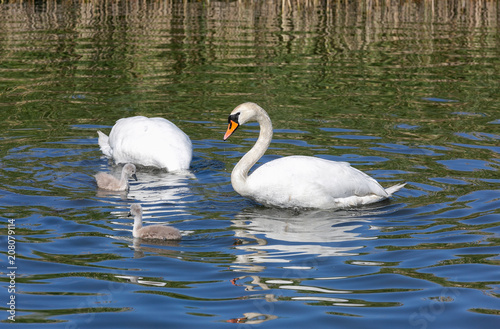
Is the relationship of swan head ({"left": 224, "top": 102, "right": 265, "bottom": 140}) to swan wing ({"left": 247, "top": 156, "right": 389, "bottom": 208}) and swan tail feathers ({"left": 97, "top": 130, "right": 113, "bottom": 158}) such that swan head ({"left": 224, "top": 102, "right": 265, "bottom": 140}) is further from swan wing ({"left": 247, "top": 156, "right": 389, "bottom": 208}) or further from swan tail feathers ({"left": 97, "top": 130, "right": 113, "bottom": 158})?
swan tail feathers ({"left": 97, "top": 130, "right": 113, "bottom": 158})

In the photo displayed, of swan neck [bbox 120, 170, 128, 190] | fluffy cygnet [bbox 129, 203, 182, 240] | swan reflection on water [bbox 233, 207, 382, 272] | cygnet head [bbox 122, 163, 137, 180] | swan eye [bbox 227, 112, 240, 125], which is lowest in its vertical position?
swan reflection on water [bbox 233, 207, 382, 272]

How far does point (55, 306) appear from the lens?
5.94 meters

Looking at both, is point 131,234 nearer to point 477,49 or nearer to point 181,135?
point 181,135

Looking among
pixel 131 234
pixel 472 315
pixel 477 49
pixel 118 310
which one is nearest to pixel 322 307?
pixel 472 315

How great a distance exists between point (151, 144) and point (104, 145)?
47.2 inches

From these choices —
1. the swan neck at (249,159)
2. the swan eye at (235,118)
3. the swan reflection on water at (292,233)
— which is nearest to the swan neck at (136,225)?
the swan reflection on water at (292,233)

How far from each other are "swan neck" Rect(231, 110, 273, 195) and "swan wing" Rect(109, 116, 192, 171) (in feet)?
3.96

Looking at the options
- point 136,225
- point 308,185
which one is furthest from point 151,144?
point 136,225

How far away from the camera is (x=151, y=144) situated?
34.2 ft

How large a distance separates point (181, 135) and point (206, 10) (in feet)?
55.5

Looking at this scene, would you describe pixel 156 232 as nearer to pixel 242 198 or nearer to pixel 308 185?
pixel 308 185

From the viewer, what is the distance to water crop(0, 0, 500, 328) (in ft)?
19.9

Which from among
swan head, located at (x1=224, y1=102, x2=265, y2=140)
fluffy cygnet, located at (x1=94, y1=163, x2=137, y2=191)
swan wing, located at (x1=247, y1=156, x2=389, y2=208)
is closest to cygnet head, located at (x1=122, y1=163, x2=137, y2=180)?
fluffy cygnet, located at (x1=94, y1=163, x2=137, y2=191)

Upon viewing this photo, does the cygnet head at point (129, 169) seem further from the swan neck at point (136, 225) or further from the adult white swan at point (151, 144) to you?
the swan neck at point (136, 225)
